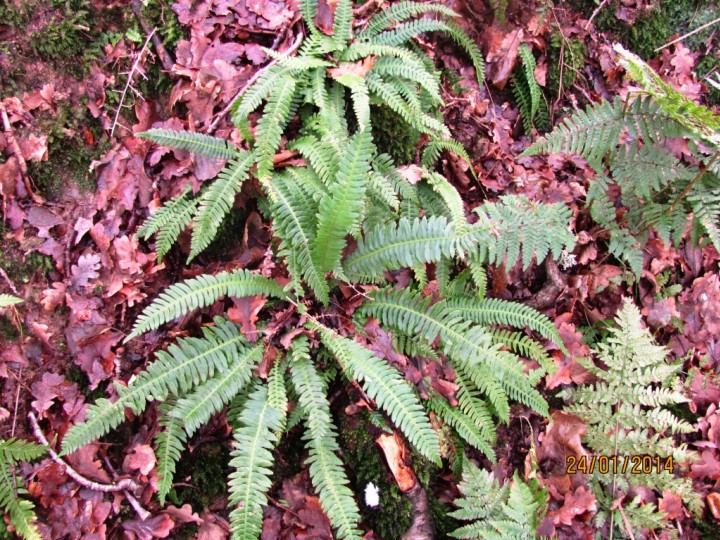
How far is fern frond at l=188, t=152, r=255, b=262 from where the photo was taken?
3.06 m

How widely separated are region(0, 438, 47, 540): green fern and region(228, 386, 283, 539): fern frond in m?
1.01

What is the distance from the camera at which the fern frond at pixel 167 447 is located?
2721mm

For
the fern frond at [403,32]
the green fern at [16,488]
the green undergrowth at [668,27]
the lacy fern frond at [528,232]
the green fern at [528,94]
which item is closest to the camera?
the green fern at [16,488]

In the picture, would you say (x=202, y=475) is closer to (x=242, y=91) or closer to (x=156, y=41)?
(x=242, y=91)

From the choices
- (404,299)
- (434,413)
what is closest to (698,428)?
(434,413)

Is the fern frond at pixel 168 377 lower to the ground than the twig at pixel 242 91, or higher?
lower

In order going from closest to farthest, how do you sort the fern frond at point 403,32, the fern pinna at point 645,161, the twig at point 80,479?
the twig at point 80,479
the fern pinna at point 645,161
the fern frond at point 403,32

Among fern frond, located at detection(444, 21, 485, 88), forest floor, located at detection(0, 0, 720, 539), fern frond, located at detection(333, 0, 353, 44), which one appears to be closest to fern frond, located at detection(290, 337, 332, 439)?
forest floor, located at detection(0, 0, 720, 539)

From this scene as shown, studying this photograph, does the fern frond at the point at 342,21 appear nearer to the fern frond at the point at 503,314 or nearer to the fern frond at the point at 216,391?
the fern frond at the point at 503,314

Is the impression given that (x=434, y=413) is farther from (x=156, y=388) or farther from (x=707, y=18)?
(x=707, y=18)

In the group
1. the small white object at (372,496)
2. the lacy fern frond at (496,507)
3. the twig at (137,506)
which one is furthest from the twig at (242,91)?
the lacy fern frond at (496,507)

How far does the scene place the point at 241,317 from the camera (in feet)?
10.2

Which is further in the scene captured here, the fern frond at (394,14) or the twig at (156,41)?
the fern frond at (394,14)

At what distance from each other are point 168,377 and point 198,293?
19.8 inches
